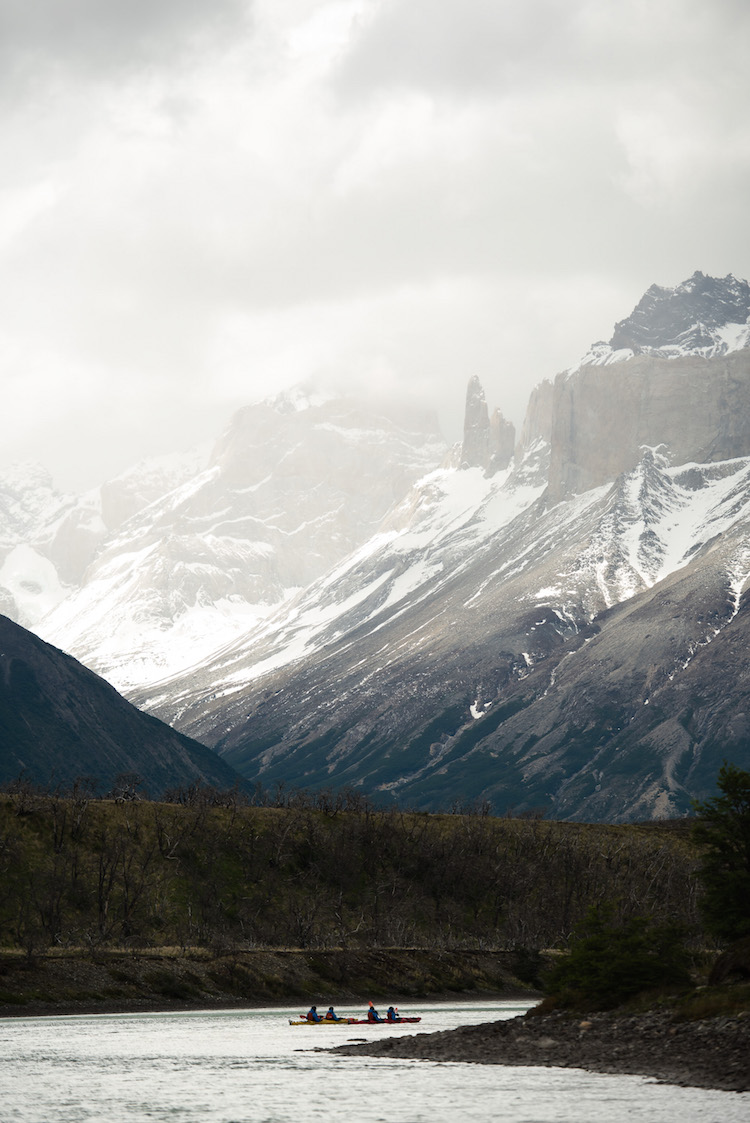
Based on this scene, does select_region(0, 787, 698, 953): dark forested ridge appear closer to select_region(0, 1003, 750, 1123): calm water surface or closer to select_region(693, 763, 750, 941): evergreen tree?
select_region(0, 1003, 750, 1123): calm water surface

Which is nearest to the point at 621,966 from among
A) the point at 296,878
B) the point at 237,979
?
the point at 237,979

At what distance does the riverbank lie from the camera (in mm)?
110375

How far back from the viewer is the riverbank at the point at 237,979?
110 meters

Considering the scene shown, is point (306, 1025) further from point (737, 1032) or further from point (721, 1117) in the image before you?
point (721, 1117)

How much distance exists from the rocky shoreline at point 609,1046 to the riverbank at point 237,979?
37.8 metres

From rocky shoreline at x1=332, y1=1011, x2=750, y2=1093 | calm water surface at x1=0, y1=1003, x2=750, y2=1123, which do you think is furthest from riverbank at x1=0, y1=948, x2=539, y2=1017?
rocky shoreline at x1=332, y1=1011, x2=750, y2=1093

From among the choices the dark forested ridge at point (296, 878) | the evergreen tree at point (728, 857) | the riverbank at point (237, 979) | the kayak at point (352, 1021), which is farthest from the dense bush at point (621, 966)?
the dark forested ridge at point (296, 878)

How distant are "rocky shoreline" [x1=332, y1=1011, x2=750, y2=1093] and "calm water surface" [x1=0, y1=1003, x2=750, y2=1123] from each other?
195 cm

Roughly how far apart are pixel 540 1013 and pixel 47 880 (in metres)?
80.5

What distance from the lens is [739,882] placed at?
84000mm

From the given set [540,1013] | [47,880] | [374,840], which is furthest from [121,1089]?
[374,840]

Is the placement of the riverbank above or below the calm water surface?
below

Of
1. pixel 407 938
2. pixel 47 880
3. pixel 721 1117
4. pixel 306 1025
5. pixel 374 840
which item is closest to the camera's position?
pixel 721 1117

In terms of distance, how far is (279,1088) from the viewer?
2494 inches
